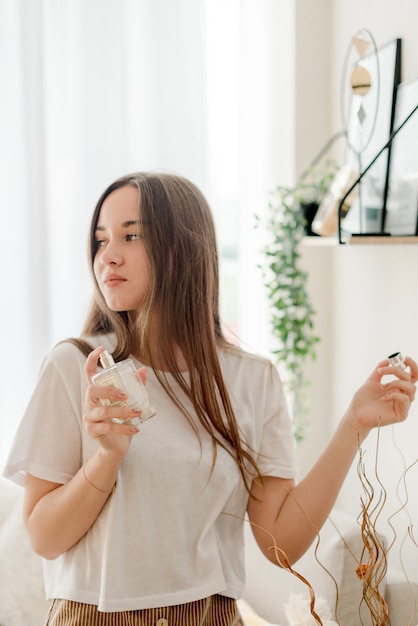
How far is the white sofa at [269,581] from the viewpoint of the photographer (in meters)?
1.49

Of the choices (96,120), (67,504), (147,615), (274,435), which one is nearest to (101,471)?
(67,504)

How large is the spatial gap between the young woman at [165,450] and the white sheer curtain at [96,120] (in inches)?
33.2

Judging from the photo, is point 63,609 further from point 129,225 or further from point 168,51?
point 168,51

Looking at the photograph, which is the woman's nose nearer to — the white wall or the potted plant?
the white wall

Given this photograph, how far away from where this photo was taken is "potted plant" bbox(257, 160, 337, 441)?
86.5 inches

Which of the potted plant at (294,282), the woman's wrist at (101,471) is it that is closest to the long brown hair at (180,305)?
the woman's wrist at (101,471)

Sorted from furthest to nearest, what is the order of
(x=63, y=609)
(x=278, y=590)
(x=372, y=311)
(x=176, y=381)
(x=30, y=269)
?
(x=30, y=269) < (x=372, y=311) < (x=278, y=590) < (x=176, y=381) < (x=63, y=609)

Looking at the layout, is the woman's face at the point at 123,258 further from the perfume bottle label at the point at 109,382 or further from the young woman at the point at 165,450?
the perfume bottle label at the point at 109,382

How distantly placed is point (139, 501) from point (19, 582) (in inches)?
24.7

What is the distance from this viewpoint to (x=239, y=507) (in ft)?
4.66

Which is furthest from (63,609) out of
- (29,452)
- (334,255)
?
(334,255)

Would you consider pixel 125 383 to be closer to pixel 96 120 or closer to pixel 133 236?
pixel 133 236

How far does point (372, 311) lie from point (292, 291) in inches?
11.5

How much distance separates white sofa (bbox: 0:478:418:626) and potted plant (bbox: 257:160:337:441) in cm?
62
